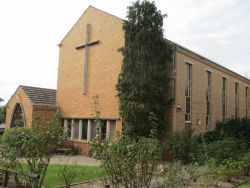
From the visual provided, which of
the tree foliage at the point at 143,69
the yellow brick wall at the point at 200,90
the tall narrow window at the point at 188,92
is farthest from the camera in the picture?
the tall narrow window at the point at 188,92

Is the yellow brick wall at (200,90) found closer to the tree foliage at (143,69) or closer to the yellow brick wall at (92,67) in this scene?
the tree foliage at (143,69)

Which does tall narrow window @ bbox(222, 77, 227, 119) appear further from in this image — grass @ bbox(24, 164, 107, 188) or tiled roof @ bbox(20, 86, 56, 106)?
grass @ bbox(24, 164, 107, 188)

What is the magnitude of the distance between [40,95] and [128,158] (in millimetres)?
21787

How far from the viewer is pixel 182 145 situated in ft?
62.7

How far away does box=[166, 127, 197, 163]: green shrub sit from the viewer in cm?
1909

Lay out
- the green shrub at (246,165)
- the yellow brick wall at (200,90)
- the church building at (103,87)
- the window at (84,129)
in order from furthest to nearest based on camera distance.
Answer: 1. the window at (84,129)
2. the church building at (103,87)
3. the yellow brick wall at (200,90)
4. the green shrub at (246,165)

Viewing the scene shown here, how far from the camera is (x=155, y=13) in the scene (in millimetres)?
21547

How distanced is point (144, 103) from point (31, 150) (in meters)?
10.7

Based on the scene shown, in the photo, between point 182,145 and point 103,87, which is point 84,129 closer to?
point 103,87

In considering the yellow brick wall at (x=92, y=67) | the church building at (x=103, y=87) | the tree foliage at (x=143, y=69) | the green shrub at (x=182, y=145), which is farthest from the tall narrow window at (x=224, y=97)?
the green shrub at (x=182, y=145)

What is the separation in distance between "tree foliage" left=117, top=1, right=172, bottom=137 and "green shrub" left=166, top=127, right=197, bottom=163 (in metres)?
1.70

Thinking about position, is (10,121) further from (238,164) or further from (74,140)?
(238,164)

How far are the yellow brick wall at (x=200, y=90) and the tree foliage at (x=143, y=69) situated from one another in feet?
5.82

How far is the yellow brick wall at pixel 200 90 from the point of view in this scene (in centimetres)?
2324
